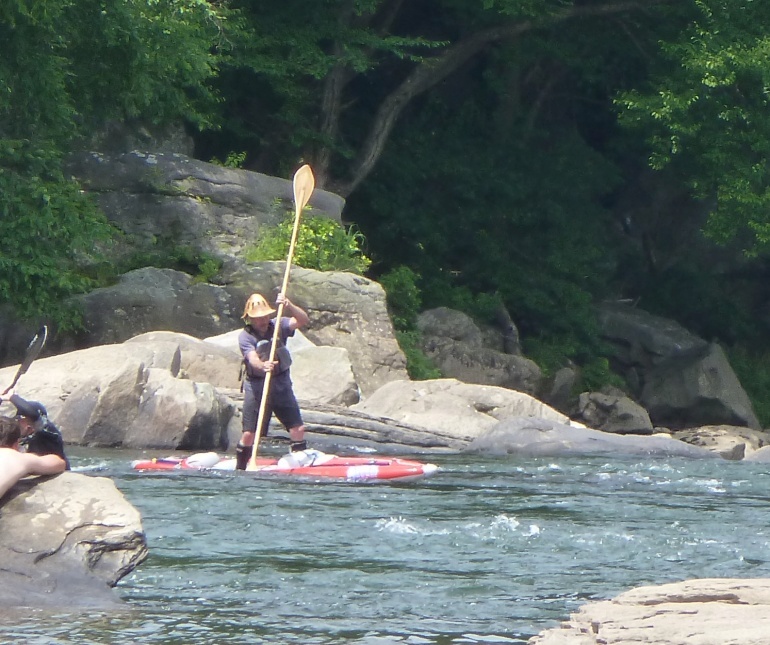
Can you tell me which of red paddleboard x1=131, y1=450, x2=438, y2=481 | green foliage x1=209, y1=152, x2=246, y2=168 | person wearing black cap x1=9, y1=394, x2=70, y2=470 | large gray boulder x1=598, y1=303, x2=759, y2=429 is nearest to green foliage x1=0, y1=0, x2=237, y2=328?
green foliage x1=209, y1=152, x2=246, y2=168

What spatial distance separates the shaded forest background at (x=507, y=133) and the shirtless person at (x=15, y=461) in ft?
30.9

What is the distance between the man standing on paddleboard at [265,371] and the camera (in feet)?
35.0

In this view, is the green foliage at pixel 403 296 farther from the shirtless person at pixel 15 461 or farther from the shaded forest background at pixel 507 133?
the shirtless person at pixel 15 461

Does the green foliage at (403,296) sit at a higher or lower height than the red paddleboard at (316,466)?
higher

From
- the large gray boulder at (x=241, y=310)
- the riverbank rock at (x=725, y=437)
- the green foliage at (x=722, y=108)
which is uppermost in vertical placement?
the green foliage at (x=722, y=108)

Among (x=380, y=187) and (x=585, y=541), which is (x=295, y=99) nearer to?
(x=380, y=187)

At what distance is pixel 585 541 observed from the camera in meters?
7.63

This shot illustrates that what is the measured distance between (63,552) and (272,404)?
18.5 feet

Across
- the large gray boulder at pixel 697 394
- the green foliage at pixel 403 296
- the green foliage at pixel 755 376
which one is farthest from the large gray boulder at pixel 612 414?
the green foliage at pixel 755 376

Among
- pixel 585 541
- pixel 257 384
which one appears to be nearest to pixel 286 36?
pixel 257 384

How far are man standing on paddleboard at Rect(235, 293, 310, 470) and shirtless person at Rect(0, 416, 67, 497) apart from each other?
192 inches

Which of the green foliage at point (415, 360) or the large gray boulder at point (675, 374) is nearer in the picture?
the green foliage at point (415, 360)

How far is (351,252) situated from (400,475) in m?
7.80

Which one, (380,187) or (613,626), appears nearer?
(613,626)
